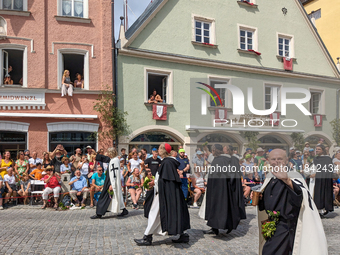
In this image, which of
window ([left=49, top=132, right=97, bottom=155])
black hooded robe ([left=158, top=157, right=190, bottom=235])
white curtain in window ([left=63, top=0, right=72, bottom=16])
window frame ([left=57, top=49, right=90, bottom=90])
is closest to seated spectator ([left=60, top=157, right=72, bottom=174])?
window ([left=49, top=132, right=97, bottom=155])

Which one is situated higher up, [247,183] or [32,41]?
[32,41]

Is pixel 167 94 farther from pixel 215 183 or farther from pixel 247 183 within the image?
A: pixel 215 183

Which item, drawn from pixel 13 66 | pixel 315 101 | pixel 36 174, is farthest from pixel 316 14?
pixel 36 174

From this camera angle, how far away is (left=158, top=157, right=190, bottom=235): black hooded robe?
256 inches

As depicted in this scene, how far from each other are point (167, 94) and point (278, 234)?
13.7m

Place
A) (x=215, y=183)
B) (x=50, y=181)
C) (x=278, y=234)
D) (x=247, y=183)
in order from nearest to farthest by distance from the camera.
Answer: (x=278, y=234)
(x=215, y=183)
(x=50, y=181)
(x=247, y=183)

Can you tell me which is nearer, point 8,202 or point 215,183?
point 215,183

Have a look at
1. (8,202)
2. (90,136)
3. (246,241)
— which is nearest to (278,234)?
(246,241)

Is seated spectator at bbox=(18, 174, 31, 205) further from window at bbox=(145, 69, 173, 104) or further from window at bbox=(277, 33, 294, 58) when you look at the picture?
window at bbox=(277, 33, 294, 58)

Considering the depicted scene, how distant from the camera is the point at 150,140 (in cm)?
1717

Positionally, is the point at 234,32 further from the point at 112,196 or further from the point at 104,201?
the point at 104,201

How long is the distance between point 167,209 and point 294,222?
108 inches

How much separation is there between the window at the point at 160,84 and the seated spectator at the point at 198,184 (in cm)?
596

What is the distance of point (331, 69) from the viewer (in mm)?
23359
